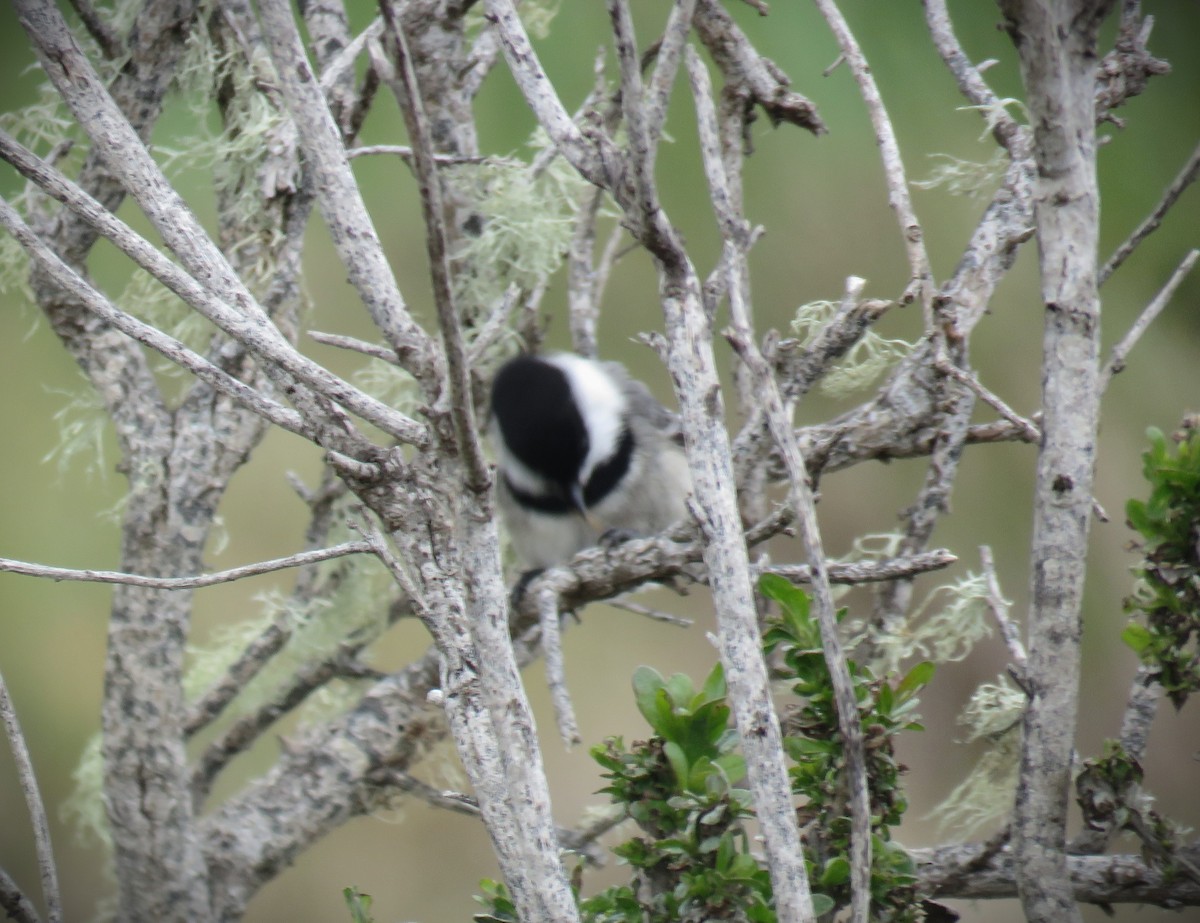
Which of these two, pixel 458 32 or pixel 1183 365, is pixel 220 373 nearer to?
pixel 458 32

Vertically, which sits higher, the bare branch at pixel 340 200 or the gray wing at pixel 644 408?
the gray wing at pixel 644 408

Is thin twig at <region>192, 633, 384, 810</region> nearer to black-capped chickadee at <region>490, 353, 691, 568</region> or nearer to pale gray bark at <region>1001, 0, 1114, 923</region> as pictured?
black-capped chickadee at <region>490, 353, 691, 568</region>

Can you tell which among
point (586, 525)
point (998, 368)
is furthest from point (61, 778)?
point (998, 368)

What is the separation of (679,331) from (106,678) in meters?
0.96

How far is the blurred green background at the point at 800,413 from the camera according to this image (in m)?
1.65

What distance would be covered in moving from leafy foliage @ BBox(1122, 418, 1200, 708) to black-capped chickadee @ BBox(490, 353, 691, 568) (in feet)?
2.71

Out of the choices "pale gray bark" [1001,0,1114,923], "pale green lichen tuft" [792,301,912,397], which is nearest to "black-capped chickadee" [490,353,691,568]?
"pale green lichen tuft" [792,301,912,397]

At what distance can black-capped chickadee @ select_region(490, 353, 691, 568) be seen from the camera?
151 centimetres

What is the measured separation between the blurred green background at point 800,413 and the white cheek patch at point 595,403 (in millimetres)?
262

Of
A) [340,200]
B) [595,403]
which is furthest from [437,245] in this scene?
[595,403]

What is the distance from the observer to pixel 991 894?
3.33ft

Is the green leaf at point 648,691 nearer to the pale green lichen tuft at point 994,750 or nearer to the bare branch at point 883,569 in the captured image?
the bare branch at point 883,569

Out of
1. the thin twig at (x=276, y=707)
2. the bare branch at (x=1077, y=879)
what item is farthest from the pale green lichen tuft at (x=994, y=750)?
the thin twig at (x=276, y=707)

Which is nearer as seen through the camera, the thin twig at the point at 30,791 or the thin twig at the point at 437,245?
the thin twig at the point at 437,245
